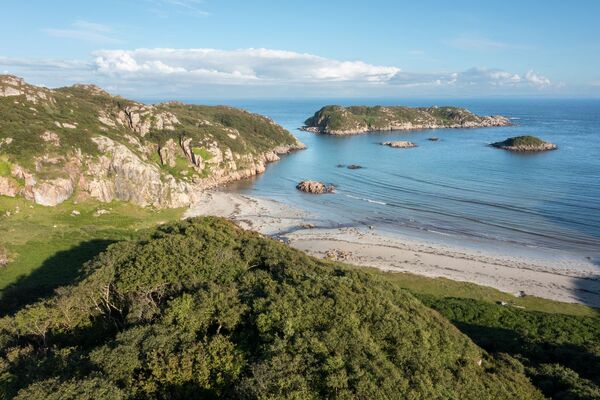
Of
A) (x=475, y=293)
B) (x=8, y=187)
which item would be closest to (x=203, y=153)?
(x=8, y=187)

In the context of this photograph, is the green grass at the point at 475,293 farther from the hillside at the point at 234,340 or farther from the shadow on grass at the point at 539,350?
the hillside at the point at 234,340

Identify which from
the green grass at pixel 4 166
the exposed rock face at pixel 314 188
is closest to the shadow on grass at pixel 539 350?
the exposed rock face at pixel 314 188

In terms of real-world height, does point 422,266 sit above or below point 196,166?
below

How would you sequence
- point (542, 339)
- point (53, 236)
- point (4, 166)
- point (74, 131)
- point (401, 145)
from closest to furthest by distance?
point (542, 339), point (53, 236), point (4, 166), point (74, 131), point (401, 145)

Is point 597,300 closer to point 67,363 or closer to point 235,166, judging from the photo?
point 67,363

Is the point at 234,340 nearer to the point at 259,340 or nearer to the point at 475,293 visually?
the point at 259,340

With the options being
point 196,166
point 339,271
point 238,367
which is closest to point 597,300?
point 339,271

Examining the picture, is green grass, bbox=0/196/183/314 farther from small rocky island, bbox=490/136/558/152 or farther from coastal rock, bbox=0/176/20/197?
small rocky island, bbox=490/136/558/152
